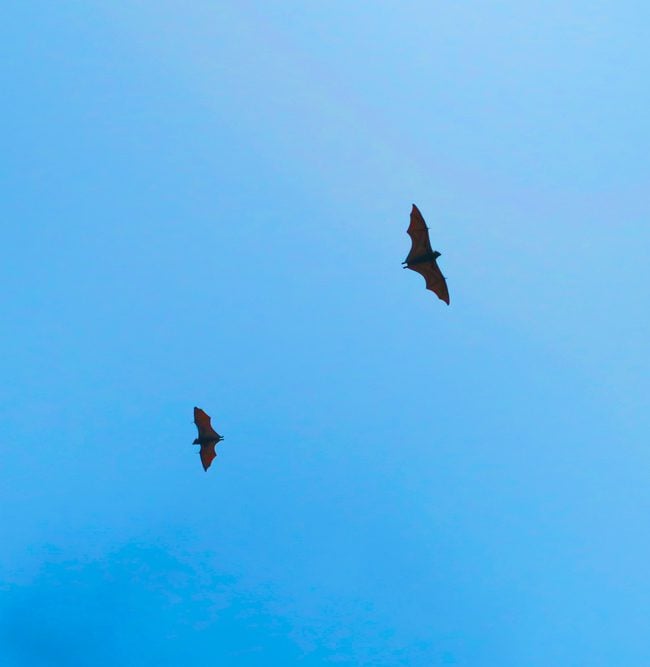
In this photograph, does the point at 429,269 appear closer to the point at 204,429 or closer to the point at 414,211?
the point at 414,211

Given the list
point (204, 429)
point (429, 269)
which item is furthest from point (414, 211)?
point (204, 429)

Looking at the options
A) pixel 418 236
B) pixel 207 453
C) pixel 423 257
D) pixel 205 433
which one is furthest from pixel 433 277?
pixel 207 453

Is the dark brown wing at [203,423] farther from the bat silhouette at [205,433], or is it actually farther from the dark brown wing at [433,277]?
the dark brown wing at [433,277]

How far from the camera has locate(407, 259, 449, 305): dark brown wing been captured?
3788cm

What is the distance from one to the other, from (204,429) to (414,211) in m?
23.4

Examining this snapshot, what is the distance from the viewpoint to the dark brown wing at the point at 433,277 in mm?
37875

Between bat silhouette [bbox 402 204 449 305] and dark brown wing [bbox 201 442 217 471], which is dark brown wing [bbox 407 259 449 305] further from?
dark brown wing [bbox 201 442 217 471]

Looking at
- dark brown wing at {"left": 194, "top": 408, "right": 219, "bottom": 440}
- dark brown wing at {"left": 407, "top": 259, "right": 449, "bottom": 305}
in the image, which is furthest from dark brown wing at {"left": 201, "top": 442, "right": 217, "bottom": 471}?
dark brown wing at {"left": 407, "top": 259, "right": 449, "bottom": 305}

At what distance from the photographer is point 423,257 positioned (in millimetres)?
37406

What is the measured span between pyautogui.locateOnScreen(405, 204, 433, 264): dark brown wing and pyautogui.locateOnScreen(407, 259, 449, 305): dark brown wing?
75 centimetres

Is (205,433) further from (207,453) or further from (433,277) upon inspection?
(433,277)

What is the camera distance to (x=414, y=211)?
3544cm

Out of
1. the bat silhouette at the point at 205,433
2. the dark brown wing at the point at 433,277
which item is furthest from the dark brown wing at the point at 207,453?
the dark brown wing at the point at 433,277

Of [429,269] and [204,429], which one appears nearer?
[429,269]
